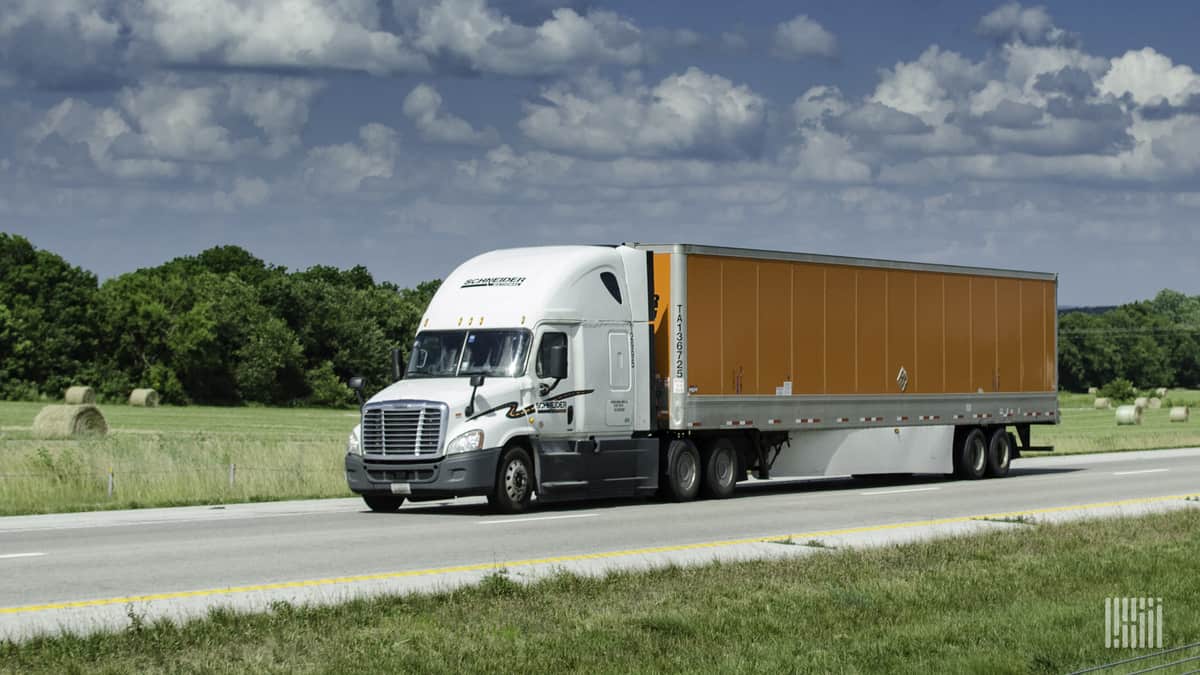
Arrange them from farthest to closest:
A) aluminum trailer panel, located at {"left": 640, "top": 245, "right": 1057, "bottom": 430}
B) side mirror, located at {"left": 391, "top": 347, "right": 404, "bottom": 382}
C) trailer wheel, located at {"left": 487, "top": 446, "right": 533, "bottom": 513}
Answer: aluminum trailer panel, located at {"left": 640, "top": 245, "right": 1057, "bottom": 430}
side mirror, located at {"left": 391, "top": 347, "right": 404, "bottom": 382}
trailer wheel, located at {"left": 487, "top": 446, "right": 533, "bottom": 513}

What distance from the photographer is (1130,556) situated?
15.5 m

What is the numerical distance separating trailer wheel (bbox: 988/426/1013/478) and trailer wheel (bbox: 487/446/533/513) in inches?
473

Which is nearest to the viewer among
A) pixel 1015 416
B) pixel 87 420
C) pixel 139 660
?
pixel 139 660

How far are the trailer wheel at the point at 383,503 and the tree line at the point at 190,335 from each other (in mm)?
73004

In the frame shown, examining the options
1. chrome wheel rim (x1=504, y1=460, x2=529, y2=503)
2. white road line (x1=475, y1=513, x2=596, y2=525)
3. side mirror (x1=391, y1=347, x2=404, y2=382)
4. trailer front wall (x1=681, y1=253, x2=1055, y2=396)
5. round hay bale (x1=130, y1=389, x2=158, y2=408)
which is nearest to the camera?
white road line (x1=475, y1=513, x2=596, y2=525)

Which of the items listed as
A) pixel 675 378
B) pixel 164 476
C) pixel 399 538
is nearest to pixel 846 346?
pixel 675 378

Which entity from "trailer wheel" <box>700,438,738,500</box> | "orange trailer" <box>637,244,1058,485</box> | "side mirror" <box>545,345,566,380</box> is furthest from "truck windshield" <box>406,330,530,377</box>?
"trailer wheel" <box>700,438,738,500</box>

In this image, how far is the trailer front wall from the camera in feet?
82.7

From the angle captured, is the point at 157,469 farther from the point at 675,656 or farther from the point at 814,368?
the point at 675,656

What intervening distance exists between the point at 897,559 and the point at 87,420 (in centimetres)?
3621

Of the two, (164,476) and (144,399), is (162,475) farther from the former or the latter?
(144,399)

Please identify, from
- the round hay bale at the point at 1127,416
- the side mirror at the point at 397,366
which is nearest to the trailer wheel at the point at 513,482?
the side mirror at the point at 397,366

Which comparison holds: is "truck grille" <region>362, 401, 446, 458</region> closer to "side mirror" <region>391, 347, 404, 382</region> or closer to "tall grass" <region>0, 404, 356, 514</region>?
"side mirror" <region>391, 347, 404, 382</region>

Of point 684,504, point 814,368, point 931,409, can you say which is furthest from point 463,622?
point 931,409
